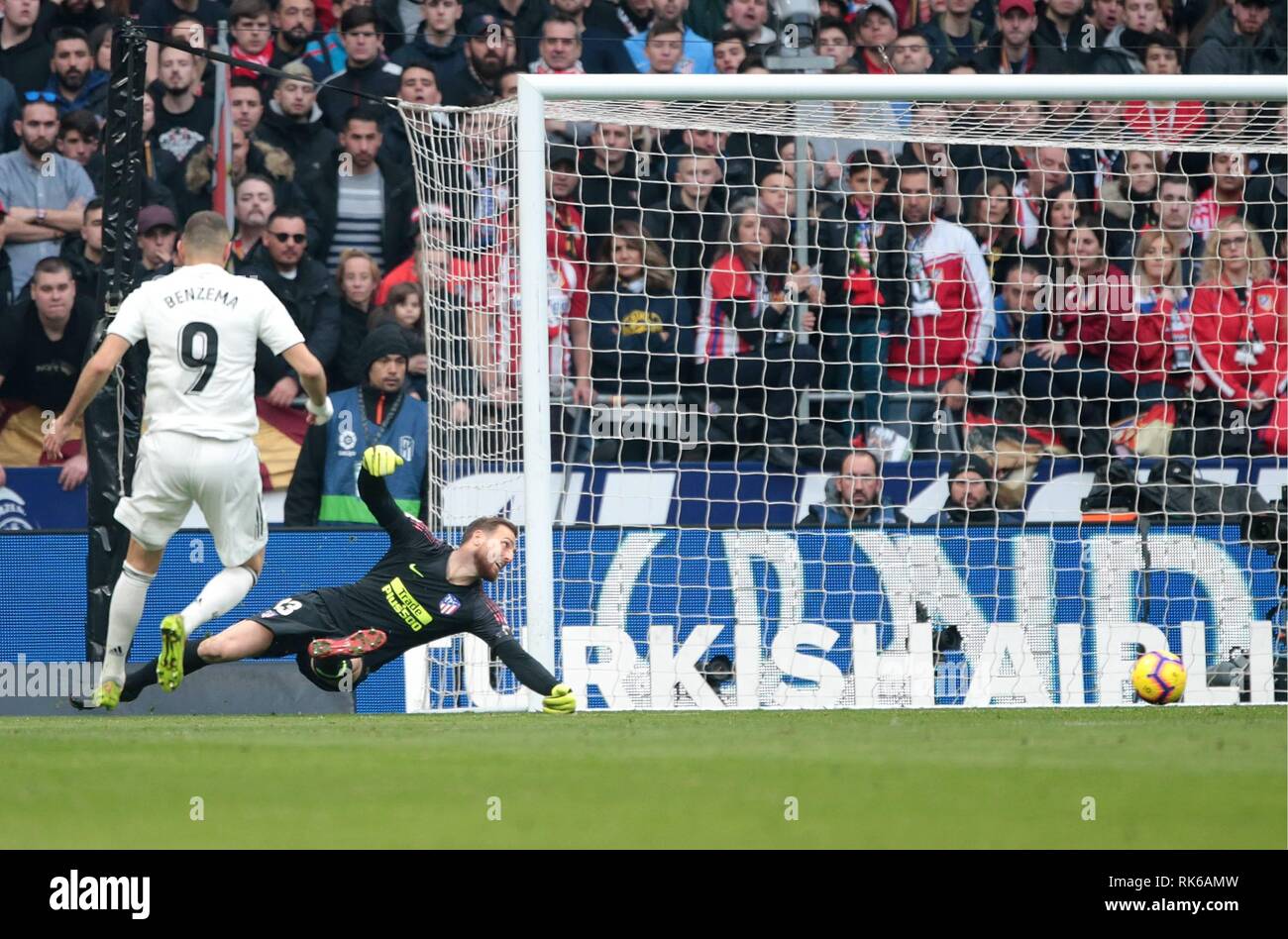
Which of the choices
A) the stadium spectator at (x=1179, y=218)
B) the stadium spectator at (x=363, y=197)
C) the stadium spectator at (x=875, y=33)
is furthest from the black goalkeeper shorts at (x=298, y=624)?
the stadium spectator at (x=875, y=33)

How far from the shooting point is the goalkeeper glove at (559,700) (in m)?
8.25

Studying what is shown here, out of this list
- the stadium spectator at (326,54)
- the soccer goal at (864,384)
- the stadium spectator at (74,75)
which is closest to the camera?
the soccer goal at (864,384)

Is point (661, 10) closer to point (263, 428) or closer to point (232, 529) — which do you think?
point (263, 428)

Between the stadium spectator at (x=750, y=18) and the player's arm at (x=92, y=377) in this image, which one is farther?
the stadium spectator at (x=750, y=18)

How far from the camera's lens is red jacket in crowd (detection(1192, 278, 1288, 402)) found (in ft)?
37.5

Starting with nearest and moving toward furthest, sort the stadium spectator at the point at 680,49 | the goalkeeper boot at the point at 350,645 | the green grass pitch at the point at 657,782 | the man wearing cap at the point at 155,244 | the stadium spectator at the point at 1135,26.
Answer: the green grass pitch at the point at 657,782 < the goalkeeper boot at the point at 350,645 < the man wearing cap at the point at 155,244 < the stadium spectator at the point at 680,49 < the stadium spectator at the point at 1135,26

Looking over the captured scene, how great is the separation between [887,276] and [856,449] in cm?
128

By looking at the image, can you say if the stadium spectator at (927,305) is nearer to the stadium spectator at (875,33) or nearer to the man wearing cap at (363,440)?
the stadium spectator at (875,33)

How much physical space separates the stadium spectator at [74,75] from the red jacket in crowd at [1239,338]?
24.5 ft

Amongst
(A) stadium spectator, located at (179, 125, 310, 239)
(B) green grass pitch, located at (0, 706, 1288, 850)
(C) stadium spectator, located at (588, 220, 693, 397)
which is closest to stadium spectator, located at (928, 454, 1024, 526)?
(C) stadium spectator, located at (588, 220, 693, 397)

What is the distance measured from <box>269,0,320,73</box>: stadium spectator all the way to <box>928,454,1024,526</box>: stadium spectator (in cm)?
522

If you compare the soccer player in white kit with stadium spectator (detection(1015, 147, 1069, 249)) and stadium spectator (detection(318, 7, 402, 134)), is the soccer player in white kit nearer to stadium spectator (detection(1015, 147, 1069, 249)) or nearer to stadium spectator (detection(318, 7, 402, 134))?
stadium spectator (detection(318, 7, 402, 134))

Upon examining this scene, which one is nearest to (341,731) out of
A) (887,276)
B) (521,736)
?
(521,736)

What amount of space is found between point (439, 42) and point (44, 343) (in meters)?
3.40
